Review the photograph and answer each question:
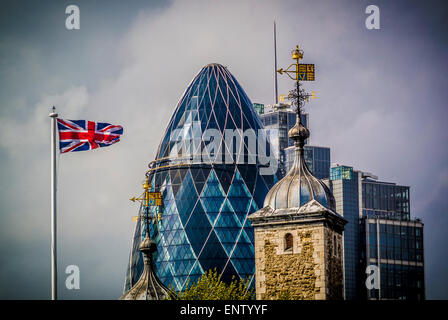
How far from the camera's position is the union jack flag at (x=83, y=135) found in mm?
55875

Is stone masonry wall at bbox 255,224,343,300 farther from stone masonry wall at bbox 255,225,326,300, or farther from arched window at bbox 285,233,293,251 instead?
arched window at bbox 285,233,293,251

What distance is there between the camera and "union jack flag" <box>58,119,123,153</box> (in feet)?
183

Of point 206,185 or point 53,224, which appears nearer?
point 53,224

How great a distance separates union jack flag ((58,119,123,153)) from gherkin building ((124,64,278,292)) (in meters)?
68.3

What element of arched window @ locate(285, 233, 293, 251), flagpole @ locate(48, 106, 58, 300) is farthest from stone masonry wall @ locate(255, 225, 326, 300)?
flagpole @ locate(48, 106, 58, 300)

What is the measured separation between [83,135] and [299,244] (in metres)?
15.6

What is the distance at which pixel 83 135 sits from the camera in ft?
186

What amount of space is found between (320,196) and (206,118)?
71.8 m

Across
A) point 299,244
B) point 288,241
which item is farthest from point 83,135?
point 299,244

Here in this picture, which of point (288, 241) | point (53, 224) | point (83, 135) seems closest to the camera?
point (53, 224)

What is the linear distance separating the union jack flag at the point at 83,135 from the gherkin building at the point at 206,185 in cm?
6831

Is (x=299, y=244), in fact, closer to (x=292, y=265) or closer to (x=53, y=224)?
(x=292, y=265)

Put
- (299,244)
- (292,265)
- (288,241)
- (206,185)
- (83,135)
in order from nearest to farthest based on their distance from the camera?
(83,135) < (292,265) < (299,244) < (288,241) < (206,185)
